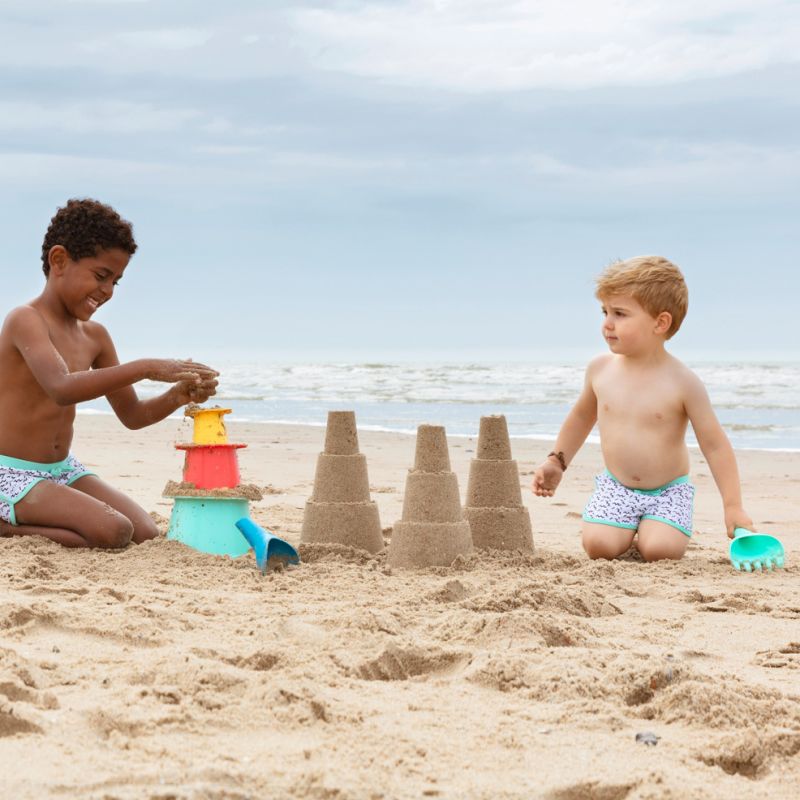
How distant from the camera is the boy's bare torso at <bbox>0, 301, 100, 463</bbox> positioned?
4.47 m

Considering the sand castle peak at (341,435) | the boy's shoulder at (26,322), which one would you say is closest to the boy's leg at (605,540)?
the sand castle peak at (341,435)

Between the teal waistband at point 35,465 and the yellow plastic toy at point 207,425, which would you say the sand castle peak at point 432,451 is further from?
the teal waistband at point 35,465

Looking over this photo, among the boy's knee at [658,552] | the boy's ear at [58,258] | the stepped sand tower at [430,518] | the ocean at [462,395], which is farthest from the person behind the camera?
the ocean at [462,395]

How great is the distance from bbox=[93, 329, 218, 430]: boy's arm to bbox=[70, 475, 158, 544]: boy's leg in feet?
0.99

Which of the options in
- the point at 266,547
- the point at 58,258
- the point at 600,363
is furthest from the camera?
the point at 600,363

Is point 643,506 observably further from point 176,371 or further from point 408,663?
point 408,663

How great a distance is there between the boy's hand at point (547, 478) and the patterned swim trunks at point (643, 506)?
20cm

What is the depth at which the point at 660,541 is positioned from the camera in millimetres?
4578

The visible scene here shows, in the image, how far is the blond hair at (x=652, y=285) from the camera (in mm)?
4625

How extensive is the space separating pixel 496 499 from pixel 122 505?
1.64m

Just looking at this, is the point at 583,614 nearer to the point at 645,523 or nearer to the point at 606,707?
the point at 606,707

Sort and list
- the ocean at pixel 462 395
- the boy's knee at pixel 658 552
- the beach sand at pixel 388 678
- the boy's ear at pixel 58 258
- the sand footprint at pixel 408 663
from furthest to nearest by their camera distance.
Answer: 1. the ocean at pixel 462 395
2. the boy's knee at pixel 658 552
3. the boy's ear at pixel 58 258
4. the sand footprint at pixel 408 663
5. the beach sand at pixel 388 678

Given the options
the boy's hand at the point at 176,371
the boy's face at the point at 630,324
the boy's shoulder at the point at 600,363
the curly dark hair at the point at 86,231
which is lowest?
the boy's hand at the point at 176,371

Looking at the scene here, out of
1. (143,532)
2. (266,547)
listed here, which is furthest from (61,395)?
(266,547)
